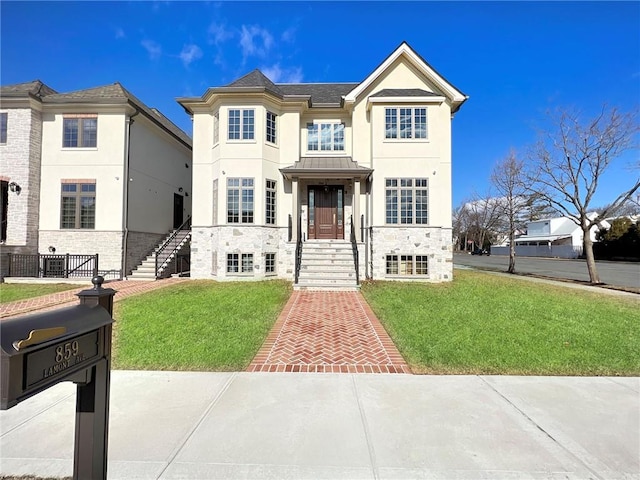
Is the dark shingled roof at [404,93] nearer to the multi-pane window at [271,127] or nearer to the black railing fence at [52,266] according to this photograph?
the multi-pane window at [271,127]

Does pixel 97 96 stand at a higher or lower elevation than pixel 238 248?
higher

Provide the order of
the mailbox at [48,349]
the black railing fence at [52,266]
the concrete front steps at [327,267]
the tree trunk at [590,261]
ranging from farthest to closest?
the tree trunk at [590,261]
the black railing fence at [52,266]
the concrete front steps at [327,267]
the mailbox at [48,349]

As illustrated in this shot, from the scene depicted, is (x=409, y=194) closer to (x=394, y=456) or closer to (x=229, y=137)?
(x=229, y=137)

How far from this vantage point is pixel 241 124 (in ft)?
44.6

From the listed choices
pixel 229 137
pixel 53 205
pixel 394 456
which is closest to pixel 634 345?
pixel 394 456

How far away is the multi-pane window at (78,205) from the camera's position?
14312 mm

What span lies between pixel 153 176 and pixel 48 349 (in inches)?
690

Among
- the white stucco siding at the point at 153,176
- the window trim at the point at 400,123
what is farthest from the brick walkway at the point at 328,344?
the white stucco siding at the point at 153,176

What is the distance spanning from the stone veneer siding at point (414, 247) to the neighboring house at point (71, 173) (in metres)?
12.2

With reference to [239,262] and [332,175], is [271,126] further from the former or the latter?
[239,262]

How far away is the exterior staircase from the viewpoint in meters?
14.5

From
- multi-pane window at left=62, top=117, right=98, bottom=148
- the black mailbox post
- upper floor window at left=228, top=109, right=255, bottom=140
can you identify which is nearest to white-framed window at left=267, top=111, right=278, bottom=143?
upper floor window at left=228, top=109, right=255, bottom=140

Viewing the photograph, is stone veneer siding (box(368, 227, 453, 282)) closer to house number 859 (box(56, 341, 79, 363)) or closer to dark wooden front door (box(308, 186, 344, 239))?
dark wooden front door (box(308, 186, 344, 239))

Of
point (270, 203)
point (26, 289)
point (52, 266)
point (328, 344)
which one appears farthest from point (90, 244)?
point (328, 344)
